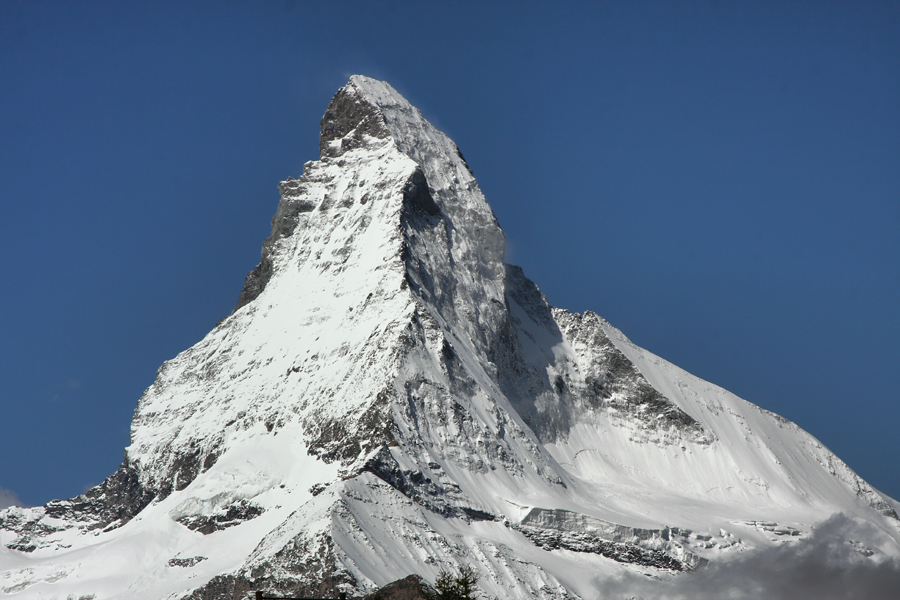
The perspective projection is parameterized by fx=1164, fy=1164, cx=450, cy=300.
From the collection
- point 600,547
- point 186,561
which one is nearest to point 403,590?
point 186,561

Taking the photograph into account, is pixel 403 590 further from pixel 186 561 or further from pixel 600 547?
pixel 600 547

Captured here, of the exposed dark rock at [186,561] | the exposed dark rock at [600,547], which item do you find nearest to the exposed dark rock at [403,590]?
the exposed dark rock at [186,561]

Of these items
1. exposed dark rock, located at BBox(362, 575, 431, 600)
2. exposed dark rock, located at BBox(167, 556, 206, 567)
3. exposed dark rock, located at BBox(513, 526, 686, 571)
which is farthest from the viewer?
exposed dark rock, located at BBox(513, 526, 686, 571)

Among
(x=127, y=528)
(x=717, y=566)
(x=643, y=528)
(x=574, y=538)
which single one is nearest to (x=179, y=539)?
(x=127, y=528)

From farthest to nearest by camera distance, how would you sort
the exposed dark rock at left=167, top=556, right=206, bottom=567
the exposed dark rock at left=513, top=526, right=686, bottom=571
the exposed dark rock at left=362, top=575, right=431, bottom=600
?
1. the exposed dark rock at left=513, top=526, right=686, bottom=571
2. the exposed dark rock at left=167, top=556, right=206, bottom=567
3. the exposed dark rock at left=362, top=575, right=431, bottom=600

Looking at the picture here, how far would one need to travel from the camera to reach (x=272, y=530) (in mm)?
163250

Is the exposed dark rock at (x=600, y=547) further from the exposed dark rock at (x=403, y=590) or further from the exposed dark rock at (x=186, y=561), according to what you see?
the exposed dark rock at (x=403, y=590)

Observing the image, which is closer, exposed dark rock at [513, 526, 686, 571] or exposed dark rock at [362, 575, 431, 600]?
exposed dark rock at [362, 575, 431, 600]

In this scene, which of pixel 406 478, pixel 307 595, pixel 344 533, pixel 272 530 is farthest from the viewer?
pixel 406 478

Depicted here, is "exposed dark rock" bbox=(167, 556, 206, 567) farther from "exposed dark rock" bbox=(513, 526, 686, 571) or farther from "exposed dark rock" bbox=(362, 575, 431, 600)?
"exposed dark rock" bbox=(513, 526, 686, 571)

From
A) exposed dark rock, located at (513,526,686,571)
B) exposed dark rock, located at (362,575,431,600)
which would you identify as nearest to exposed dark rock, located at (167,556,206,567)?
exposed dark rock, located at (362,575,431,600)

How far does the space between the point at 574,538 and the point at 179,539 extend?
204 ft

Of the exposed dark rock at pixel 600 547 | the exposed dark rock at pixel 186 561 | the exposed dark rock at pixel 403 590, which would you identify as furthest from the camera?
the exposed dark rock at pixel 600 547

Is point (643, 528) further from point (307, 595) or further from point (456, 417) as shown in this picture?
point (307, 595)
